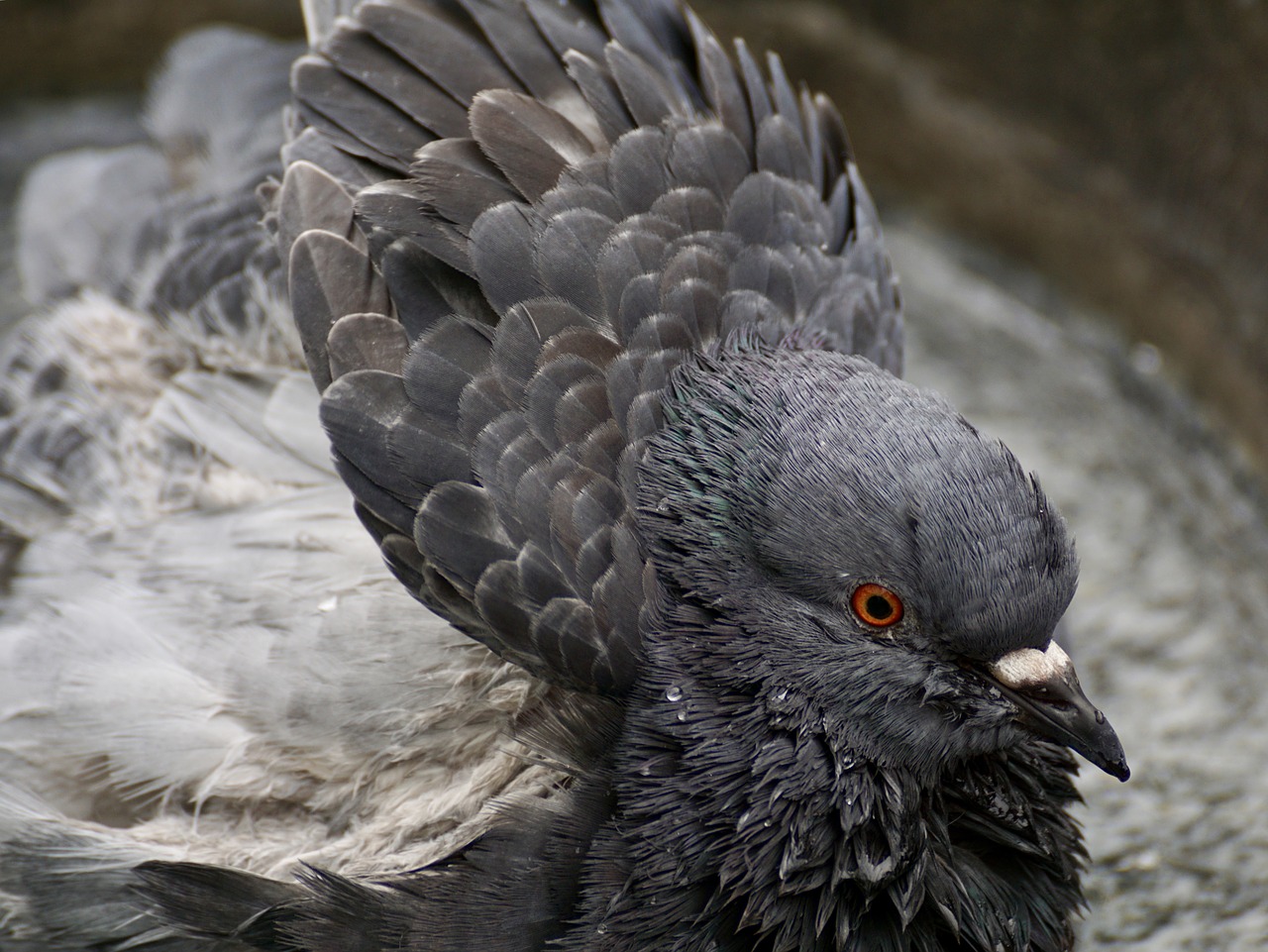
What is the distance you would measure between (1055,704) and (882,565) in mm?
502

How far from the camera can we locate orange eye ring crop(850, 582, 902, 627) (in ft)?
9.64

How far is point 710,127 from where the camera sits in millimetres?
3695

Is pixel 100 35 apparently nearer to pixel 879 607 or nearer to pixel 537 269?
pixel 537 269

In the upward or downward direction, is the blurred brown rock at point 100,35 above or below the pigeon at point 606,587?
below

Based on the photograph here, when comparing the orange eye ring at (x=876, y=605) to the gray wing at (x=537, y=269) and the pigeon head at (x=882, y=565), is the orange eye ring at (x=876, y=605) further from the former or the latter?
the gray wing at (x=537, y=269)

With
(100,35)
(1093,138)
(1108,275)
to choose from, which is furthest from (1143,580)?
(100,35)

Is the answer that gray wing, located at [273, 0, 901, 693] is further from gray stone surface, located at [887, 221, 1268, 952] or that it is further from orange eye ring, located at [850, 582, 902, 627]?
gray stone surface, located at [887, 221, 1268, 952]

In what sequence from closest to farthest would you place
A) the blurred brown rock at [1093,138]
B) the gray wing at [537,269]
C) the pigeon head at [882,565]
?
1. the pigeon head at [882,565]
2. the gray wing at [537,269]
3. the blurred brown rock at [1093,138]

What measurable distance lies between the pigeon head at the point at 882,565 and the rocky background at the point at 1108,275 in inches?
66.8

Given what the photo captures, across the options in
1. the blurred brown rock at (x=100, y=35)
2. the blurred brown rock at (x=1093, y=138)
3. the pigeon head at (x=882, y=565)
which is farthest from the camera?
the blurred brown rock at (x=100, y=35)

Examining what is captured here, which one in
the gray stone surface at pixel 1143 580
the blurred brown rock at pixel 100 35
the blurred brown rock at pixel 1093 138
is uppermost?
the blurred brown rock at pixel 1093 138

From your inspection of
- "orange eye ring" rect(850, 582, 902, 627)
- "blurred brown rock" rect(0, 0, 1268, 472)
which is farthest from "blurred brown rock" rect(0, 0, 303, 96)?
"orange eye ring" rect(850, 582, 902, 627)

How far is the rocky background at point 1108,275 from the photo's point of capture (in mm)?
4906

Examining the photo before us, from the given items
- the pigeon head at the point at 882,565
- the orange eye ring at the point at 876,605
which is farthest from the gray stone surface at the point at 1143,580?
the orange eye ring at the point at 876,605
